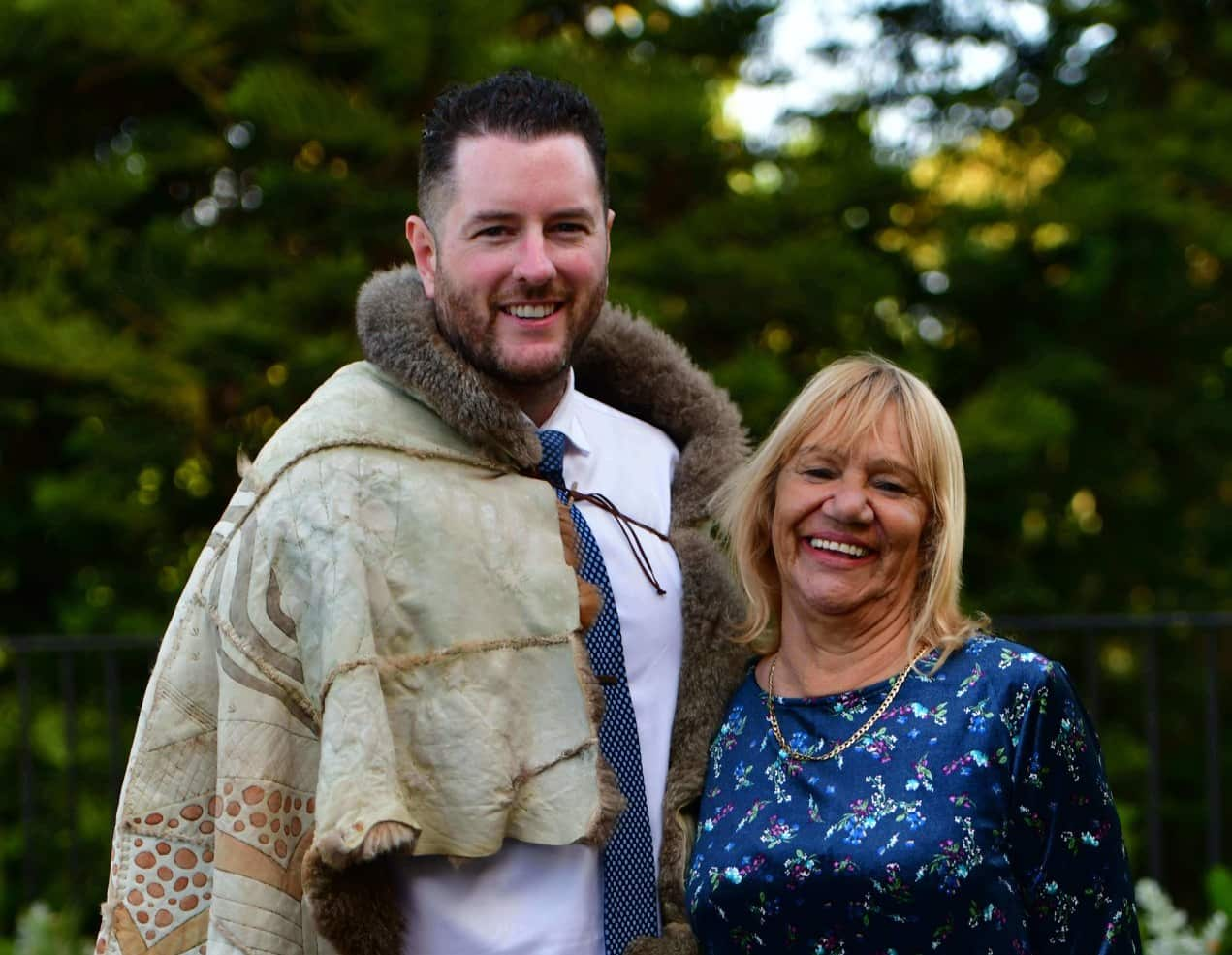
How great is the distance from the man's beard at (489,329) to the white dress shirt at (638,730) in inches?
7.1

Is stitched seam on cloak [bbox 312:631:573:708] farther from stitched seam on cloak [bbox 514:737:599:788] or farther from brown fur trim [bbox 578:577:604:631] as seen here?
stitched seam on cloak [bbox 514:737:599:788]

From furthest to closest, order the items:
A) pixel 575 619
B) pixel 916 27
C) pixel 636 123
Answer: pixel 916 27 → pixel 636 123 → pixel 575 619

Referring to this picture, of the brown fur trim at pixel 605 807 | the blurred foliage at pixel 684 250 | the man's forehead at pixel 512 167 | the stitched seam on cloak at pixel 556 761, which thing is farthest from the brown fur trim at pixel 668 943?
the blurred foliage at pixel 684 250

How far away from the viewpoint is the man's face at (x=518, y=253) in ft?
A: 7.90

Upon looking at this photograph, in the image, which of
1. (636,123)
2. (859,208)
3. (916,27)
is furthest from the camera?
(916,27)

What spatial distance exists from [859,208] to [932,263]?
0.44 meters

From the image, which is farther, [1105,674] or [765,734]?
[1105,674]

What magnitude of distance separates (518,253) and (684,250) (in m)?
3.28

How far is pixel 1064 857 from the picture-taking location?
241cm

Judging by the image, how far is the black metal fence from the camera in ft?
16.6

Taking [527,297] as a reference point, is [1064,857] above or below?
below

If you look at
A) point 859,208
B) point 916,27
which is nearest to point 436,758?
point 859,208

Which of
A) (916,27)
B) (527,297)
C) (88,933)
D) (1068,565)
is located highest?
(916,27)

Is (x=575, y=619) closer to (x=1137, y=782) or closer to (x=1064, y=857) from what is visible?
(x=1064, y=857)
